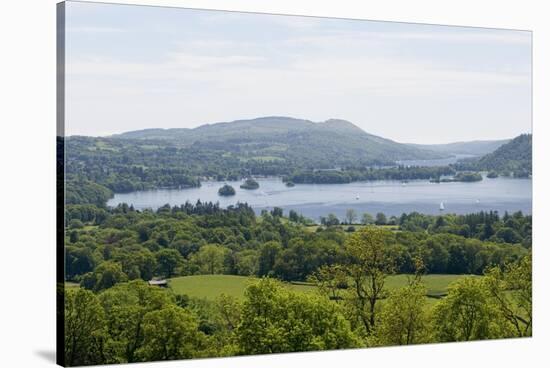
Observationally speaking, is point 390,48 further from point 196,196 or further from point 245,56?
point 196,196

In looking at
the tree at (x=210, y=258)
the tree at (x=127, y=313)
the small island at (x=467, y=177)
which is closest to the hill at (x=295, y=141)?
Result: the small island at (x=467, y=177)

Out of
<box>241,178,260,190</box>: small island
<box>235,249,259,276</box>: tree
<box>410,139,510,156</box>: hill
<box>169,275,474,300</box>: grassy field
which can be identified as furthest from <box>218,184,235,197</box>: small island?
<box>410,139,510,156</box>: hill

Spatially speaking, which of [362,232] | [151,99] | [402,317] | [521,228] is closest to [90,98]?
[151,99]

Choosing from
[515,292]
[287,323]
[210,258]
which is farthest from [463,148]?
[210,258]

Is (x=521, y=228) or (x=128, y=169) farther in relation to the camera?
(x=521, y=228)

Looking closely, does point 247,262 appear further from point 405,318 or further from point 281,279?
point 405,318

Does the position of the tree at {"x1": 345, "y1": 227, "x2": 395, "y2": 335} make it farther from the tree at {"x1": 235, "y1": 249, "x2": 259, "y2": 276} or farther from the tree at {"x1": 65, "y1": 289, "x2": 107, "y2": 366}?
the tree at {"x1": 65, "y1": 289, "x2": 107, "y2": 366}

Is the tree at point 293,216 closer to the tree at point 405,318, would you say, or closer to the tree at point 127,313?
the tree at point 405,318
